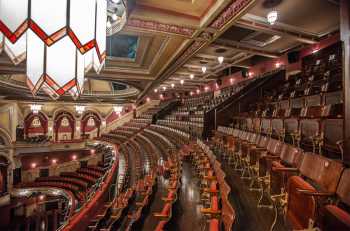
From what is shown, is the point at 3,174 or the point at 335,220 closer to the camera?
the point at 335,220

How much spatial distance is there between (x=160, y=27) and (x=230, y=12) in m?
1.23

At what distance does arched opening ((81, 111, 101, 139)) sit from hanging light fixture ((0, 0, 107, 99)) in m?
13.4

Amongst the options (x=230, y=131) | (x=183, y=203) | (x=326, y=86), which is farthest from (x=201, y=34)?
(x=183, y=203)

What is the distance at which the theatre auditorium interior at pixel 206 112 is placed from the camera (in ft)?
4.57

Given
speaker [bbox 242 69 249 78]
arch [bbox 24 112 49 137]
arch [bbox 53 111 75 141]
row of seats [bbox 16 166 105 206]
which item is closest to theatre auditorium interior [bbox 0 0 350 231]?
row of seats [bbox 16 166 105 206]

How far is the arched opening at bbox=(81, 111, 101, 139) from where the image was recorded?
47.2ft

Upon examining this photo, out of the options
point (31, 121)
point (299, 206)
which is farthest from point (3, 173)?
point (299, 206)

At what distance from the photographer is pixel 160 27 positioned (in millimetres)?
3660

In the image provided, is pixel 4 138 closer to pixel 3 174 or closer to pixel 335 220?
pixel 3 174

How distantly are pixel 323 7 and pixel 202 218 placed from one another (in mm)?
4252

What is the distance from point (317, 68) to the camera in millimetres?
4574

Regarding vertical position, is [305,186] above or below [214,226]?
above

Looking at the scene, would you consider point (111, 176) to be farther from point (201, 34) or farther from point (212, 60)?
point (212, 60)

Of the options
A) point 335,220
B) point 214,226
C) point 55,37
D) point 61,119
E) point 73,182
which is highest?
point 55,37
